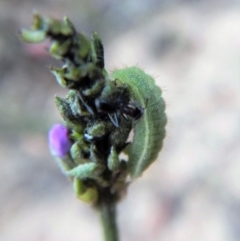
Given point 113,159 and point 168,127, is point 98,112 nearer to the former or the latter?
point 113,159

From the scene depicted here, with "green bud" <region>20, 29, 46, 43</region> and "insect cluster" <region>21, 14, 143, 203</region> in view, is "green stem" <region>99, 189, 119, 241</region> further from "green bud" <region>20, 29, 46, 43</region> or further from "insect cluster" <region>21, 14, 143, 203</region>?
"green bud" <region>20, 29, 46, 43</region>

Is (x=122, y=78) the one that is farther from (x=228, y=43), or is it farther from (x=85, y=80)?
(x=228, y=43)

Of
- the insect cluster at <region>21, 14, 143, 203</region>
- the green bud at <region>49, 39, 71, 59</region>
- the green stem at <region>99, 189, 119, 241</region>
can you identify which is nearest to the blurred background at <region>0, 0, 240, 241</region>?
the green stem at <region>99, 189, 119, 241</region>

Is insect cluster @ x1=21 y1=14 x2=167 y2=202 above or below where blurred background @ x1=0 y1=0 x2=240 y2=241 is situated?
below

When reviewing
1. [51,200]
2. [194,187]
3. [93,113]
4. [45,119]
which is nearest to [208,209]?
[194,187]

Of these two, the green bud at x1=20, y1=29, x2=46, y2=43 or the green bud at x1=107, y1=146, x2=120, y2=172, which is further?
the green bud at x1=107, y1=146, x2=120, y2=172

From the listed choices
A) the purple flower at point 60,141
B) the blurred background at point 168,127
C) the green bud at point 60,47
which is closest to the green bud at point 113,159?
the purple flower at point 60,141
